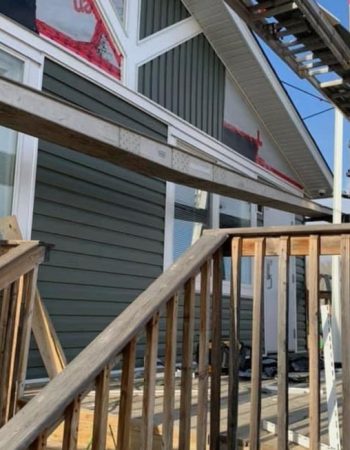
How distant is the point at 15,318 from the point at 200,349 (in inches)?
53.4

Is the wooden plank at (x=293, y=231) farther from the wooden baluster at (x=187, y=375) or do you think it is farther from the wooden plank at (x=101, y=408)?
the wooden plank at (x=101, y=408)

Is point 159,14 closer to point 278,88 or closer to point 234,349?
point 278,88

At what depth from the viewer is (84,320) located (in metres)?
5.21

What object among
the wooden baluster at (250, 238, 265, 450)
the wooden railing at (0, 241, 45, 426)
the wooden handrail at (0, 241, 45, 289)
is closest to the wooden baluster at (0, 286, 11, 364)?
the wooden railing at (0, 241, 45, 426)

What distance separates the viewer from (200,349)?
2.39 meters

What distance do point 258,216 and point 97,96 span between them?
13.3 ft

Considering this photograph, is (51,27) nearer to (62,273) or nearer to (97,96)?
(97,96)

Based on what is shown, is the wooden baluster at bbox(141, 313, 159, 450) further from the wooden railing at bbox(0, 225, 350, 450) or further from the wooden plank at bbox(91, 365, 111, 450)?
the wooden plank at bbox(91, 365, 111, 450)

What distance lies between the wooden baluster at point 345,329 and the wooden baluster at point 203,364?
1.94ft

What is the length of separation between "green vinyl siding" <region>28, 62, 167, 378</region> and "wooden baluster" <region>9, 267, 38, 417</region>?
129cm

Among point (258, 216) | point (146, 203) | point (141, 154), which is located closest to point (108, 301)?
point (146, 203)

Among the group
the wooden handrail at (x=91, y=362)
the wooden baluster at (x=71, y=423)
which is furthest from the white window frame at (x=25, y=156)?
the wooden baluster at (x=71, y=423)

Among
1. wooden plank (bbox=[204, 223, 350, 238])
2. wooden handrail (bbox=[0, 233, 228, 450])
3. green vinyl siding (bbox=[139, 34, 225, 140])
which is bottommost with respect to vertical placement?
wooden handrail (bbox=[0, 233, 228, 450])

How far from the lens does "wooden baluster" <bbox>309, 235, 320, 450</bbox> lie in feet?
7.35
